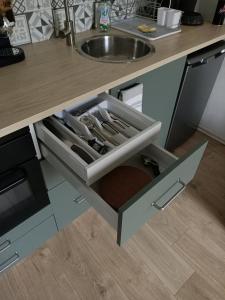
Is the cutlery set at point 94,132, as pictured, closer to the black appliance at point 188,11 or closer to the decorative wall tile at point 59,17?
the decorative wall tile at point 59,17

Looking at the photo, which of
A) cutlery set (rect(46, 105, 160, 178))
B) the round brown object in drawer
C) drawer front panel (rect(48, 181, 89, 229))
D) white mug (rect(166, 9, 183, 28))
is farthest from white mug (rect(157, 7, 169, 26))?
drawer front panel (rect(48, 181, 89, 229))

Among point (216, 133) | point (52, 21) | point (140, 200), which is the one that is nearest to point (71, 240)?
point (140, 200)

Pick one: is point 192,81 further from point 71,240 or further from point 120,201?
point 71,240

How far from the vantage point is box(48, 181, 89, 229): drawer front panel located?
1.15m

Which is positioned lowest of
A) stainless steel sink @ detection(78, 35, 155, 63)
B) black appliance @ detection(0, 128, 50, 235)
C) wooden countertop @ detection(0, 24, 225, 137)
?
black appliance @ detection(0, 128, 50, 235)

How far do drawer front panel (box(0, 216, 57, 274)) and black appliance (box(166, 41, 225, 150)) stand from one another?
1.07m

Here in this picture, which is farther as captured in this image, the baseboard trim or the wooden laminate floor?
the baseboard trim

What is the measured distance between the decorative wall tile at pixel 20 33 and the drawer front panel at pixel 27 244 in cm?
92

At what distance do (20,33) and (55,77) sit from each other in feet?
1.40

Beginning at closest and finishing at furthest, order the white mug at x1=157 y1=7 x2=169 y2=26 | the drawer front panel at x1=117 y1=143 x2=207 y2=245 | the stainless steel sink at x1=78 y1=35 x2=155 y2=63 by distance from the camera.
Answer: the drawer front panel at x1=117 y1=143 x2=207 y2=245 → the stainless steel sink at x1=78 y1=35 x2=155 y2=63 → the white mug at x1=157 y1=7 x2=169 y2=26

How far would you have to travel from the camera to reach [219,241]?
1411 millimetres

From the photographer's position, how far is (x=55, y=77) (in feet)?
3.06

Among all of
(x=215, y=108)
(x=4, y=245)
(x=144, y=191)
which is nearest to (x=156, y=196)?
(x=144, y=191)

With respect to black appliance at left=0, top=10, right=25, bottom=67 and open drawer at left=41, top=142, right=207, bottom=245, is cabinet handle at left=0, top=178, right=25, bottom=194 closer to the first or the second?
open drawer at left=41, top=142, right=207, bottom=245
